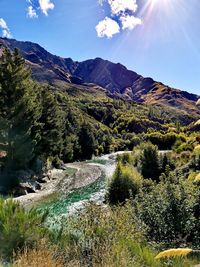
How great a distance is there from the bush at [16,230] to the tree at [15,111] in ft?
97.6

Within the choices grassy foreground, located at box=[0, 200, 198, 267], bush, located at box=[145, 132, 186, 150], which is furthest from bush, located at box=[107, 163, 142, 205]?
bush, located at box=[145, 132, 186, 150]

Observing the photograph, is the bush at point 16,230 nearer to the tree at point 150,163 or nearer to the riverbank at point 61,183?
the riverbank at point 61,183

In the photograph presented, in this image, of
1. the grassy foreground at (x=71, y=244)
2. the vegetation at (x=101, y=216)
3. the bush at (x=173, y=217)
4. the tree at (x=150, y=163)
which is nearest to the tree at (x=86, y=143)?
the vegetation at (x=101, y=216)

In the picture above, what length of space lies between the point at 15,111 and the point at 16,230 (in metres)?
32.1

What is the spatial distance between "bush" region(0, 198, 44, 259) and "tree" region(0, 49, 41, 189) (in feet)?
97.6

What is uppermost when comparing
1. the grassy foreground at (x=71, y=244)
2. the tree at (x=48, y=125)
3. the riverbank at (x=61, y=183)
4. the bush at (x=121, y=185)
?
the tree at (x=48, y=125)

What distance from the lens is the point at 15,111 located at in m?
40.3

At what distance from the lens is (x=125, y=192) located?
98.5 feet

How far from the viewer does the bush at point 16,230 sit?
917cm

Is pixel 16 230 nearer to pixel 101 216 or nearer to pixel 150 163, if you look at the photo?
Result: pixel 101 216

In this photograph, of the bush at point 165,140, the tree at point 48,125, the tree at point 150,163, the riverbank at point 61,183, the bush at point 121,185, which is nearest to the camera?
the bush at point 121,185

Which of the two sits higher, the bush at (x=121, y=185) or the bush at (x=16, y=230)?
the bush at (x=16, y=230)

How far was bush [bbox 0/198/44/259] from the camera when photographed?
9172 mm

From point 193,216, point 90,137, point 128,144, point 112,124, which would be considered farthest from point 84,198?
point 112,124
